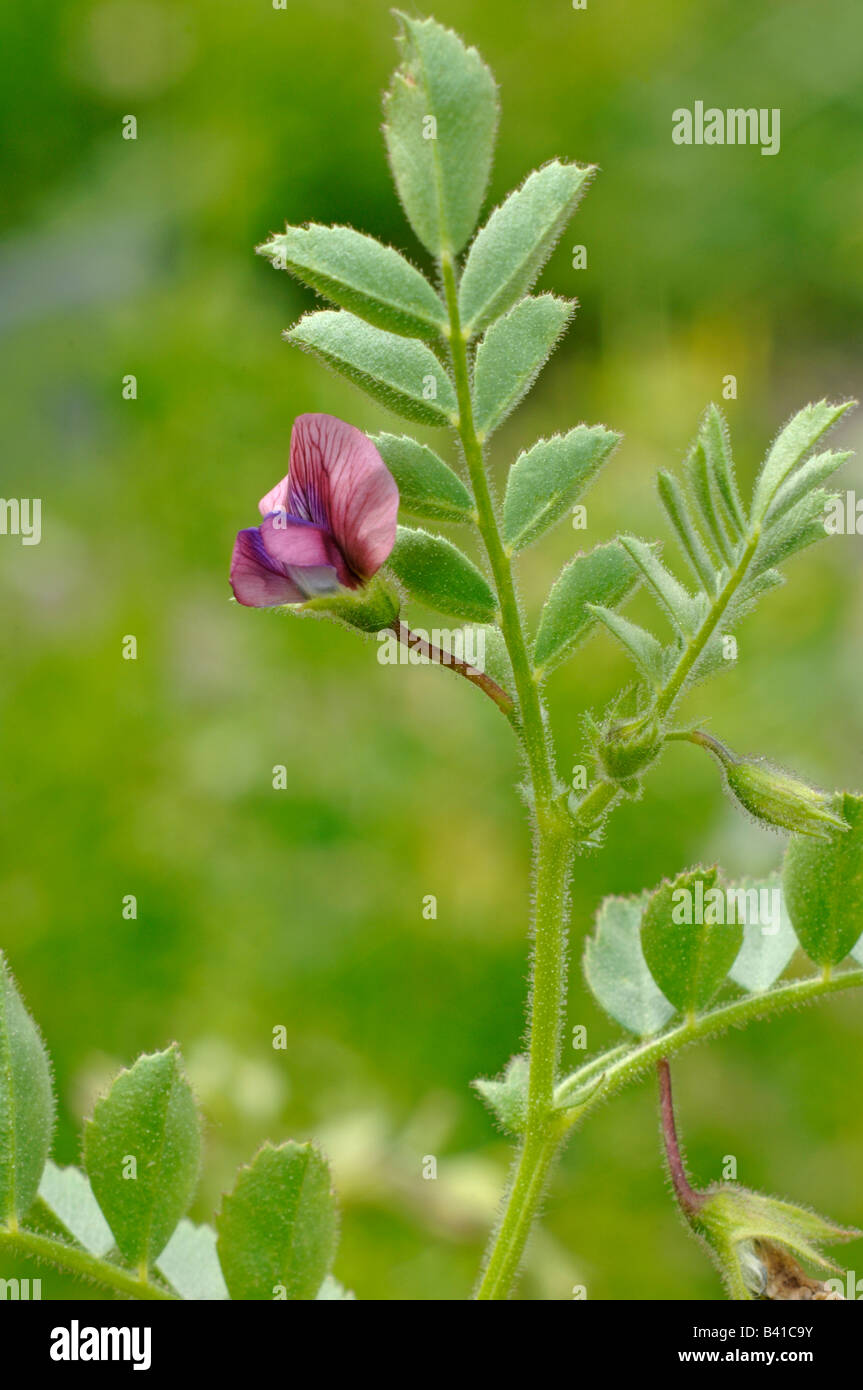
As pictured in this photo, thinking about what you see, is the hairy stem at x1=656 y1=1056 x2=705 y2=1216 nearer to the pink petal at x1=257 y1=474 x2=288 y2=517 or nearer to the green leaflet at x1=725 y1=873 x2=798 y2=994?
the green leaflet at x1=725 y1=873 x2=798 y2=994

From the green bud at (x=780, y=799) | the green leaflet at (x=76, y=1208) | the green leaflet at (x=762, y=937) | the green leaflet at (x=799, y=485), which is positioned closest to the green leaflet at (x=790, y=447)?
the green leaflet at (x=799, y=485)

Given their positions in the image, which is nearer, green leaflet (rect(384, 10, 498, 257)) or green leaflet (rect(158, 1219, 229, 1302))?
green leaflet (rect(384, 10, 498, 257))

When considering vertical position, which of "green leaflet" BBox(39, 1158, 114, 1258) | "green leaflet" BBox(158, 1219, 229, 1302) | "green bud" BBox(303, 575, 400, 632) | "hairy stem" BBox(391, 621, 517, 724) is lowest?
"green leaflet" BBox(158, 1219, 229, 1302)

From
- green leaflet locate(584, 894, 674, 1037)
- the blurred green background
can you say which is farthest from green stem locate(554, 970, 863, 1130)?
the blurred green background

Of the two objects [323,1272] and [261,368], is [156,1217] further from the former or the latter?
[261,368]

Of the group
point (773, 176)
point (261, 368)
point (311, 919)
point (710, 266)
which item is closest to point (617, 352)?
point (710, 266)

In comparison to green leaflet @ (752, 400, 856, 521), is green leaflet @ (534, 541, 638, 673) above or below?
below
